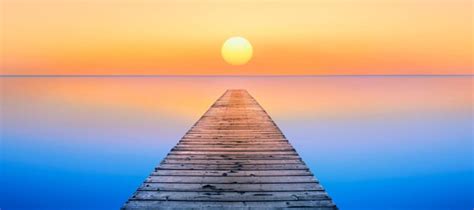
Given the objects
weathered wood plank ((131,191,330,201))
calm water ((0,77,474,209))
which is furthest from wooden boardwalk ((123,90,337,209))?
calm water ((0,77,474,209))

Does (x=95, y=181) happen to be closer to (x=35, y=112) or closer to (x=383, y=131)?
(x=383, y=131)

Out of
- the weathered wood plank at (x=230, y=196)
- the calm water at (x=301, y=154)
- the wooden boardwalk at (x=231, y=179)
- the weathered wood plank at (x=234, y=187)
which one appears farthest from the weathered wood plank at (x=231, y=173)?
the calm water at (x=301, y=154)

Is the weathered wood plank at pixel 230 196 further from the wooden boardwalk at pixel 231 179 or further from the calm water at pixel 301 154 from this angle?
the calm water at pixel 301 154

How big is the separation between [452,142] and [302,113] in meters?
10.9

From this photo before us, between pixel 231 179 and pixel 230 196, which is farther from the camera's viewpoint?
pixel 231 179

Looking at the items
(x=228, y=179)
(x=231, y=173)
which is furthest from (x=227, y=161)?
(x=228, y=179)

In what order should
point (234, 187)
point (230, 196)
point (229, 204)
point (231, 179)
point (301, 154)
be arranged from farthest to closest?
point (301, 154) → point (231, 179) → point (234, 187) → point (230, 196) → point (229, 204)

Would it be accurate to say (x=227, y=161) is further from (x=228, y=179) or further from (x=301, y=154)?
(x=301, y=154)

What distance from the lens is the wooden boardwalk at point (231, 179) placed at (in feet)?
12.5

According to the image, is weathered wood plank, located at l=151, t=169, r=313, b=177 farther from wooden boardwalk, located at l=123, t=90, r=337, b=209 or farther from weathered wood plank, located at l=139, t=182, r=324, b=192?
weathered wood plank, located at l=139, t=182, r=324, b=192

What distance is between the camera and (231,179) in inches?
183

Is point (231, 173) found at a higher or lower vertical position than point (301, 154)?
lower

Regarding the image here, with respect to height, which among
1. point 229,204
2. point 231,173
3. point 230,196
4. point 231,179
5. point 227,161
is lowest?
point 229,204

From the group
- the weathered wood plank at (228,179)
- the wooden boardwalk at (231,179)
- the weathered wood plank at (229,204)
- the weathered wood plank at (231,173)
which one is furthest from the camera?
the weathered wood plank at (231,173)
